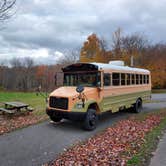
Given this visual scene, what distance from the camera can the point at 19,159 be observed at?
519 centimetres

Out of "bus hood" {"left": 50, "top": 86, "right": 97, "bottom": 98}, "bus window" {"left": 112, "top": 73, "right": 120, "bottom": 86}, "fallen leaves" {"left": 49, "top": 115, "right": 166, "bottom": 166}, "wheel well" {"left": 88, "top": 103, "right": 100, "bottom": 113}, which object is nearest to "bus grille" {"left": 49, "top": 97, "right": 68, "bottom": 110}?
"bus hood" {"left": 50, "top": 86, "right": 97, "bottom": 98}

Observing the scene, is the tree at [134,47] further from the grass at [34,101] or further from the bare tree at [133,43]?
the grass at [34,101]

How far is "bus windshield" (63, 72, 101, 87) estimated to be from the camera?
8977 millimetres

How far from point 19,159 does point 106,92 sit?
512cm

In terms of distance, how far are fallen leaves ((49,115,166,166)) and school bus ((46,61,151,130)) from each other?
3.74ft

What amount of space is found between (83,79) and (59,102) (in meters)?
1.60

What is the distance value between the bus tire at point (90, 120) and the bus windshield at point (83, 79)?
1155 millimetres

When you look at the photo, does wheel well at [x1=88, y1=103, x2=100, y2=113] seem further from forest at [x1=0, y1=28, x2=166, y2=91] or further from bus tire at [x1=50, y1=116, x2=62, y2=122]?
forest at [x1=0, y1=28, x2=166, y2=91]

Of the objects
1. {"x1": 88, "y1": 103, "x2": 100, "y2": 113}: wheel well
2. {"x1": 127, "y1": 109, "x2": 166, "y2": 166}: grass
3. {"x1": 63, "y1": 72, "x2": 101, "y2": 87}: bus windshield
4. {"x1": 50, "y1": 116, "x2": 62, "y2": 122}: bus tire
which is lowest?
{"x1": 127, "y1": 109, "x2": 166, "y2": 166}: grass

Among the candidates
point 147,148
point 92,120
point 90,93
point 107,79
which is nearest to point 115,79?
point 107,79

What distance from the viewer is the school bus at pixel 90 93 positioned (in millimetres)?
8113

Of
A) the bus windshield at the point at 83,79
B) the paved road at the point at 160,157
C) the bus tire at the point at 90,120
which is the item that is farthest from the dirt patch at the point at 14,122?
the paved road at the point at 160,157

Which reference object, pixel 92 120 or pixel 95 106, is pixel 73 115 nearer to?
pixel 92 120

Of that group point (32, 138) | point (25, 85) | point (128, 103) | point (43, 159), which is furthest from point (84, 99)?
point (25, 85)
